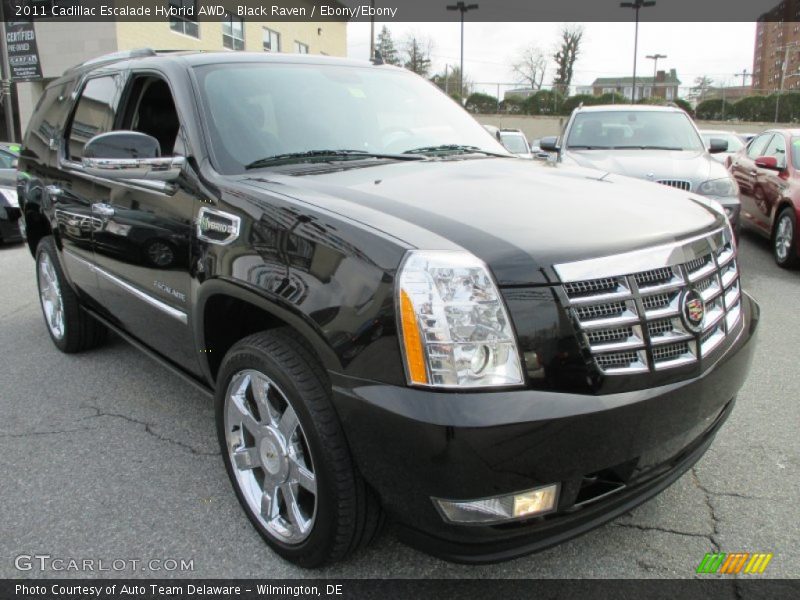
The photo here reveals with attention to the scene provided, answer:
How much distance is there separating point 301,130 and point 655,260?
170 cm

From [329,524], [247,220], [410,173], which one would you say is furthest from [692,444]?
[247,220]

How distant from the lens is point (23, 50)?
1648 centimetres

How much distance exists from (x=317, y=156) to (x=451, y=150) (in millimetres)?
779

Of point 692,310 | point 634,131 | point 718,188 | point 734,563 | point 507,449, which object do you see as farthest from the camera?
point 634,131

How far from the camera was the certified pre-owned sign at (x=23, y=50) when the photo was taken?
1639 centimetres

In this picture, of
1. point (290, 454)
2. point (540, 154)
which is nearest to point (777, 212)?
point (540, 154)

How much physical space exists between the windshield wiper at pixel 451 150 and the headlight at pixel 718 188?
152 inches

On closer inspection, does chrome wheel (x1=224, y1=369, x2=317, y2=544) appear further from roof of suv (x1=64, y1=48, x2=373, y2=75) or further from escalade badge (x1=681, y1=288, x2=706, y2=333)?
roof of suv (x1=64, y1=48, x2=373, y2=75)

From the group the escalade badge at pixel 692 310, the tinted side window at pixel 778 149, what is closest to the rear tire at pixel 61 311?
the escalade badge at pixel 692 310

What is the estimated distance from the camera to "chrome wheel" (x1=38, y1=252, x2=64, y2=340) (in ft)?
14.9

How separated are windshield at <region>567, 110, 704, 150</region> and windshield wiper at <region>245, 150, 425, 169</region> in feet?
18.8

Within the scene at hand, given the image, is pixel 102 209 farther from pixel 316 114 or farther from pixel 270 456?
pixel 270 456

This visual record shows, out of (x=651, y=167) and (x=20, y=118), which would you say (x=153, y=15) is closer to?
(x=20, y=118)

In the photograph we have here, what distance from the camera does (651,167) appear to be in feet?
22.4
